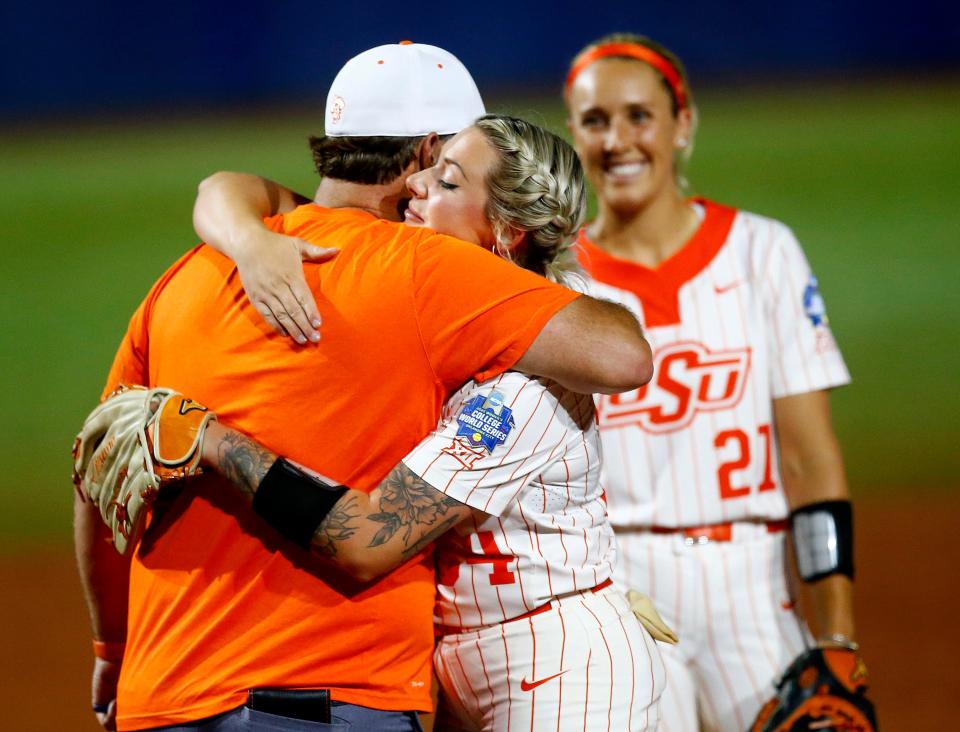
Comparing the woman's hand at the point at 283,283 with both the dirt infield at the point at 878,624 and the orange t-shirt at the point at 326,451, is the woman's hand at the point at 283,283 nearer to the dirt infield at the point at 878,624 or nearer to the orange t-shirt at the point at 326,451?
the orange t-shirt at the point at 326,451

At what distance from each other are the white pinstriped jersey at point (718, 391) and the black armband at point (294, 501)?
123 centimetres

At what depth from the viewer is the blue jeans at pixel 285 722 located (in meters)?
1.98

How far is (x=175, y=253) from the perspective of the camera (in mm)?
12938

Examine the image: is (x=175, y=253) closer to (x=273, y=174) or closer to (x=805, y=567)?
(x=273, y=174)

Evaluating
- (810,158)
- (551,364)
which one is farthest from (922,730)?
(810,158)

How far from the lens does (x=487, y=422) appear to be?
1992 mm

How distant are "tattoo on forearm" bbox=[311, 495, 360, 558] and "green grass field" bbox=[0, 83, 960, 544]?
7.16 m

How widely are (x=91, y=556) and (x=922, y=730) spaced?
12.3 ft

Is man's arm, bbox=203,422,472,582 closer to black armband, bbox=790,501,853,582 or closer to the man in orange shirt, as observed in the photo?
the man in orange shirt

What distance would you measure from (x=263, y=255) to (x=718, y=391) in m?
1.39

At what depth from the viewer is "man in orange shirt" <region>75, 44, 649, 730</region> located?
199 cm

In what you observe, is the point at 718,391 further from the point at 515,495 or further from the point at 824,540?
the point at 515,495

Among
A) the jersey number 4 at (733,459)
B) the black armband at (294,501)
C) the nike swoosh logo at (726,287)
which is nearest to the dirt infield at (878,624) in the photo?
the jersey number 4 at (733,459)

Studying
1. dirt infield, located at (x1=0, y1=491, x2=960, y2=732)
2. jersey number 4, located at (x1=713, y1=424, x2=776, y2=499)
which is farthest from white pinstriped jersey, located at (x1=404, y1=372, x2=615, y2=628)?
dirt infield, located at (x1=0, y1=491, x2=960, y2=732)
